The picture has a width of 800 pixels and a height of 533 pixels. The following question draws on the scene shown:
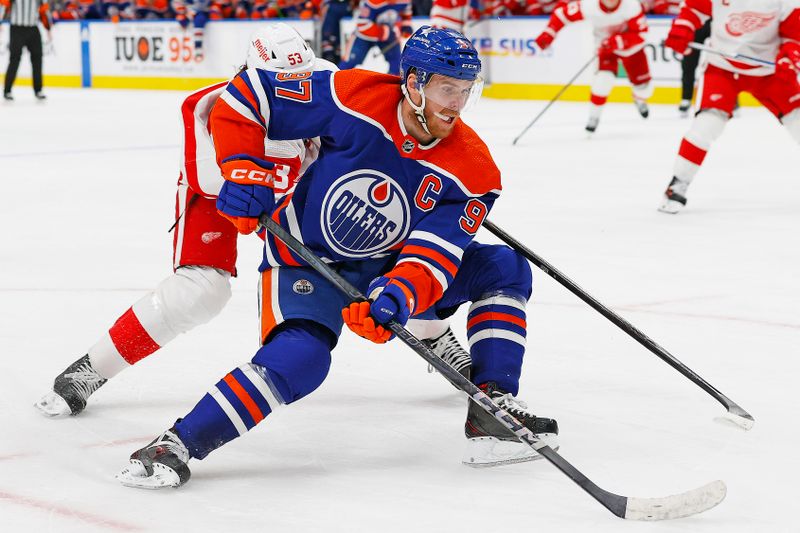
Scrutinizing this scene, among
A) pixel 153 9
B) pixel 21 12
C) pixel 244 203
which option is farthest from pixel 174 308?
pixel 153 9

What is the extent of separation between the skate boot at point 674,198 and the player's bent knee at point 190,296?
9.65ft

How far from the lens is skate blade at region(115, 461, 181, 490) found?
180cm

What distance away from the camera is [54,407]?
2.22 metres

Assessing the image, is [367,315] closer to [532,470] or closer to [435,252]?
[435,252]

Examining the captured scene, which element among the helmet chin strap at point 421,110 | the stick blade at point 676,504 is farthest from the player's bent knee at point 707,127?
the stick blade at point 676,504

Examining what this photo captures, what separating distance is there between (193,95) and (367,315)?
0.71m

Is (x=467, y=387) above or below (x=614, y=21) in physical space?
above

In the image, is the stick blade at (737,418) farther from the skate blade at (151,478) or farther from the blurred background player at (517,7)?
the blurred background player at (517,7)

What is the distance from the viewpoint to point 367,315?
6.11 ft

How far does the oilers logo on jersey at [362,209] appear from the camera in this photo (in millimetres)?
2037

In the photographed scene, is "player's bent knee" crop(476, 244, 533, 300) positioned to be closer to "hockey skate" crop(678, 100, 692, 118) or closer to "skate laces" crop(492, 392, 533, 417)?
"skate laces" crop(492, 392, 533, 417)

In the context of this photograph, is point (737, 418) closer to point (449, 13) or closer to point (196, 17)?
point (449, 13)

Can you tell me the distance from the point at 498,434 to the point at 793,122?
3.26m

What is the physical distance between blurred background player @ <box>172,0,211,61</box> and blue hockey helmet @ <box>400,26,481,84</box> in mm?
11161
